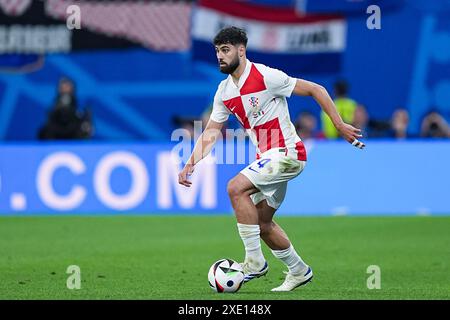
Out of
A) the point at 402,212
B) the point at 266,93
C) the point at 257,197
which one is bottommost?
the point at 402,212

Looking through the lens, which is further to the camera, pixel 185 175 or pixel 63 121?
pixel 63 121

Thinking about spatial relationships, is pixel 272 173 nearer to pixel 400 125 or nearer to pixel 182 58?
pixel 400 125

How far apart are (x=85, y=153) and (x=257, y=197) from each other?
987 cm

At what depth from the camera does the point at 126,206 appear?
1969 centimetres

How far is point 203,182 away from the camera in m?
19.5

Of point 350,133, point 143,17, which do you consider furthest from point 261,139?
point 143,17

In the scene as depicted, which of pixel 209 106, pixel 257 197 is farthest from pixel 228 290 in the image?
pixel 209 106

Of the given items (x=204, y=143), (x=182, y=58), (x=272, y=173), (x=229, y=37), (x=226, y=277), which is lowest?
(x=226, y=277)

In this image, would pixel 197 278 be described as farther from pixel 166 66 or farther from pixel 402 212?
pixel 166 66

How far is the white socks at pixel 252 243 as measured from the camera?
32.8 feet

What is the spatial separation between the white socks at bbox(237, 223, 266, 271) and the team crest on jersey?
983 millimetres

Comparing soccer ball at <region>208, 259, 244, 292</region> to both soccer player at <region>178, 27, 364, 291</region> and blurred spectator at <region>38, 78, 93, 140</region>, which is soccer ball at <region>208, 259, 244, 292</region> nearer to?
soccer player at <region>178, 27, 364, 291</region>

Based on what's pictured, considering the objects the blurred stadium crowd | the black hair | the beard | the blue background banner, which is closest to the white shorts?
the beard

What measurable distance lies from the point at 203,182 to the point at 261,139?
912 centimetres
